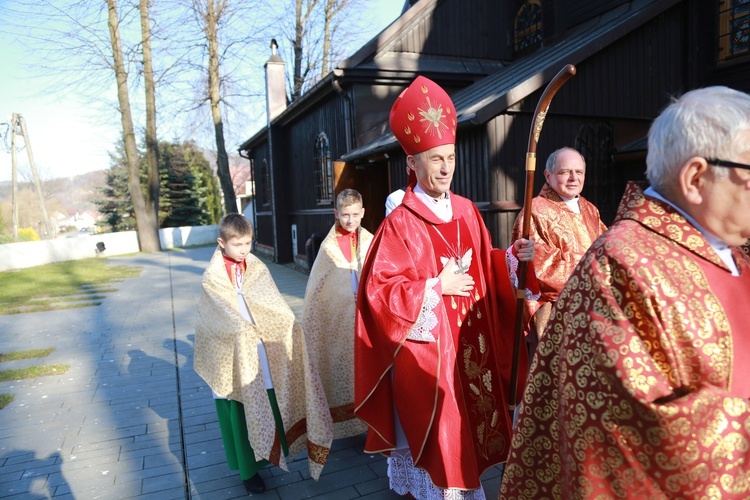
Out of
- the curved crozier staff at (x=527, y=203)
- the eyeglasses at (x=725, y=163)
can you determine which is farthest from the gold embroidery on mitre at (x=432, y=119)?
the eyeglasses at (x=725, y=163)

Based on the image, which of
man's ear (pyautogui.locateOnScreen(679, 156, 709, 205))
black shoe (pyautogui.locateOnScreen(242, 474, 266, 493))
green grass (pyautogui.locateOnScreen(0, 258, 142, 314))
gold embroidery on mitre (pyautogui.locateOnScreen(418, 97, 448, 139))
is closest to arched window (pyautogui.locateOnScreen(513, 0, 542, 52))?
gold embroidery on mitre (pyautogui.locateOnScreen(418, 97, 448, 139))

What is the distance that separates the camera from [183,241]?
96.2ft

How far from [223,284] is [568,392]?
2434mm

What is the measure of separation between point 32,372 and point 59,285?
30.0ft

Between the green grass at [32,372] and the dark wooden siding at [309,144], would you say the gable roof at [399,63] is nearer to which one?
the dark wooden siding at [309,144]

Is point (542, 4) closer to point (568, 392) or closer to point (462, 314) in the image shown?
point (462, 314)

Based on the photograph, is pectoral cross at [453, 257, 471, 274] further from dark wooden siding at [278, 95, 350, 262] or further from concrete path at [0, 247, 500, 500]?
dark wooden siding at [278, 95, 350, 262]

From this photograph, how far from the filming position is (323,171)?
523 inches

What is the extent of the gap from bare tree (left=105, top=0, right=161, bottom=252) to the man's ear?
79.1 feet

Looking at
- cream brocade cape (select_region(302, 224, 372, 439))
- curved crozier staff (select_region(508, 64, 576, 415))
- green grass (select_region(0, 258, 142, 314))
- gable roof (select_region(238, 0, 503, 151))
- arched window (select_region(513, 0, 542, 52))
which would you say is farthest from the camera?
green grass (select_region(0, 258, 142, 314))

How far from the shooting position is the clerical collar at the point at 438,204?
9.54 feet

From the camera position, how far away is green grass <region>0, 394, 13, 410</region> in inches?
209

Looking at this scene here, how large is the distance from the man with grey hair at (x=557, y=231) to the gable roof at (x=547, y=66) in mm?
2843

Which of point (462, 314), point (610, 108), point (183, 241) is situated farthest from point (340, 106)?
point (183, 241)
